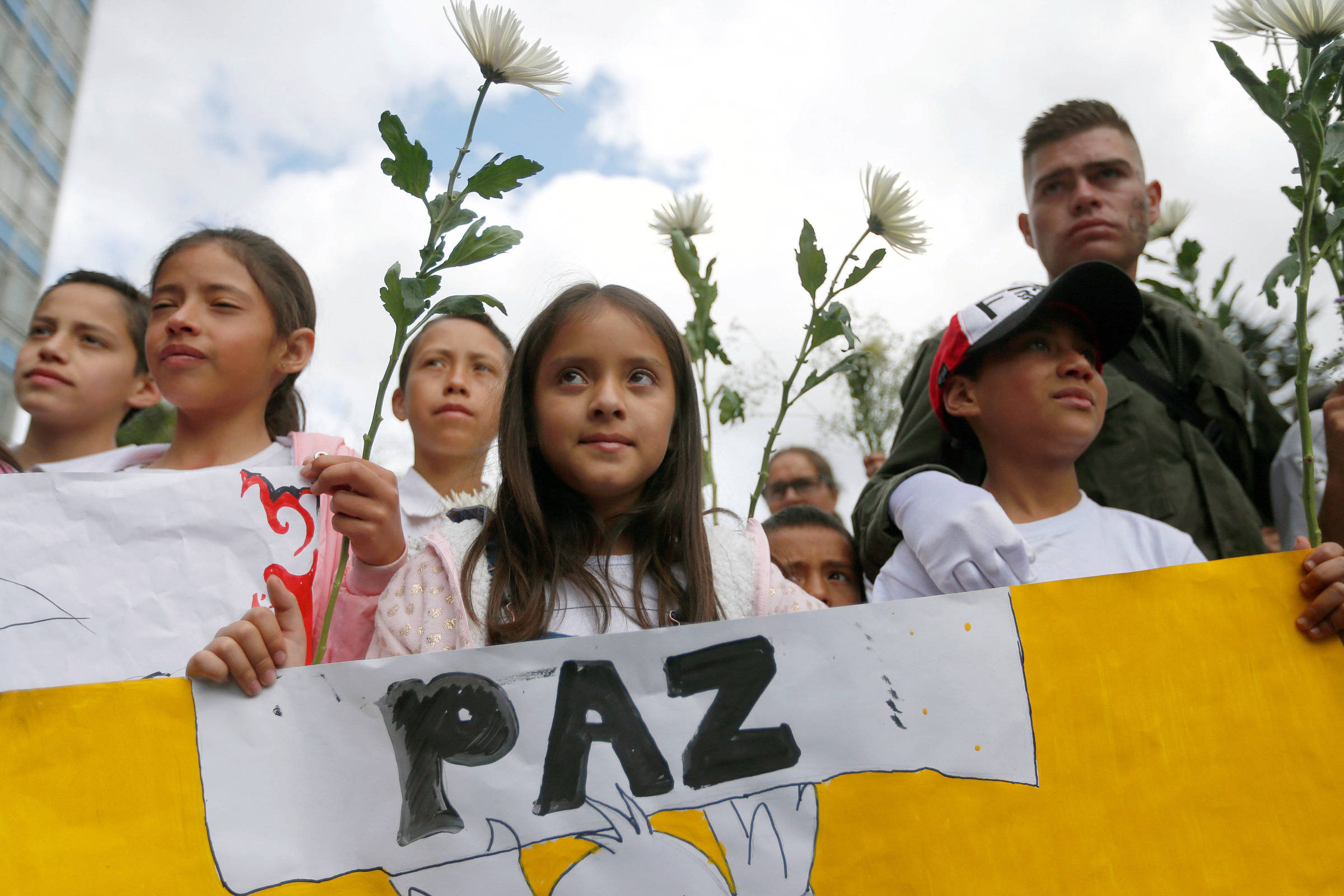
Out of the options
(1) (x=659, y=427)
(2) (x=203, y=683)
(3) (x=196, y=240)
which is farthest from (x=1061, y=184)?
(2) (x=203, y=683)

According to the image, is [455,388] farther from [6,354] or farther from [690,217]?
[6,354]

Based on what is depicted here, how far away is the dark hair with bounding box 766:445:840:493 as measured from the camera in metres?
4.60

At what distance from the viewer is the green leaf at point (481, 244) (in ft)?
4.49

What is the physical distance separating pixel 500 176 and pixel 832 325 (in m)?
0.84

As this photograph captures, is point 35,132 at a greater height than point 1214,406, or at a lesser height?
greater

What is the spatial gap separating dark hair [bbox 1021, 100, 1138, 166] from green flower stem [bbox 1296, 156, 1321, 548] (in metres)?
1.25

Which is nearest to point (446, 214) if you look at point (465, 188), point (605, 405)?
point (465, 188)

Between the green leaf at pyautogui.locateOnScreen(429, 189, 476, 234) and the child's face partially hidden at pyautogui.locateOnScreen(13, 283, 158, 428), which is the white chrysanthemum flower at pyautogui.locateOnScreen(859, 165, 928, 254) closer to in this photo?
the green leaf at pyautogui.locateOnScreen(429, 189, 476, 234)

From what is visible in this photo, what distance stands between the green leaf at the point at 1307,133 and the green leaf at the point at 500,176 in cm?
111

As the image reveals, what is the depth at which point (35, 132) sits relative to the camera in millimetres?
30156

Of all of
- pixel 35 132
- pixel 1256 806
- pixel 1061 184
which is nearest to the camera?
pixel 1256 806

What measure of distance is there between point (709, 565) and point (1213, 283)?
2216 mm

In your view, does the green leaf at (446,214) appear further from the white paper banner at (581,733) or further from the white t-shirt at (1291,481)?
the white t-shirt at (1291,481)

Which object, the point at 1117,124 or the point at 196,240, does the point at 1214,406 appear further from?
the point at 196,240
